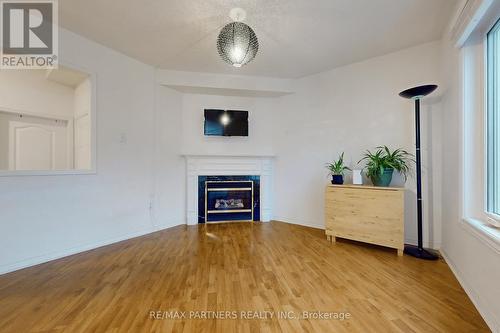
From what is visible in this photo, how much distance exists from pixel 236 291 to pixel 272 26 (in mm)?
2605

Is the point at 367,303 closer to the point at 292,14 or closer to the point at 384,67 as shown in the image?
the point at 292,14

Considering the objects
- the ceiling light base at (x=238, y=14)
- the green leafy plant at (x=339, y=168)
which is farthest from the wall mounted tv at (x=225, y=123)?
the ceiling light base at (x=238, y=14)

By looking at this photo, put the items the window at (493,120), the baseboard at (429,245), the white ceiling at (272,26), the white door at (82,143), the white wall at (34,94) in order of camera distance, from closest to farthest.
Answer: the window at (493,120) < the white ceiling at (272,26) < the baseboard at (429,245) < the white door at (82,143) < the white wall at (34,94)

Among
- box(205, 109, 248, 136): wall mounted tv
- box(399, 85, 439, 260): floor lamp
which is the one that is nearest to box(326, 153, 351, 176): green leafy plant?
box(399, 85, 439, 260): floor lamp

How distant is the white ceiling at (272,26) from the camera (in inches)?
84.4

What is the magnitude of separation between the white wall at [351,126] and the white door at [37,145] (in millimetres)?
3482

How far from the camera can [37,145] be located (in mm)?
3404

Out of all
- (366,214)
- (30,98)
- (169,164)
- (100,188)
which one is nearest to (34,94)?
(30,98)

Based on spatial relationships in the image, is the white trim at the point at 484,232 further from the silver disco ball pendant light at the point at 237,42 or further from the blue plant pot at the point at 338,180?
the silver disco ball pendant light at the point at 237,42

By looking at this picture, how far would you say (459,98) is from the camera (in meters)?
2.04

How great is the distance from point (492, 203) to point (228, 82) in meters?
3.42

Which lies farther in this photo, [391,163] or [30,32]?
[391,163]

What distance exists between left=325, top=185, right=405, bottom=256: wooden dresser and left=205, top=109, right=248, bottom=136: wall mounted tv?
1.85m

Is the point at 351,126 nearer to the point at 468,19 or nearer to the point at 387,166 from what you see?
the point at 387,166
